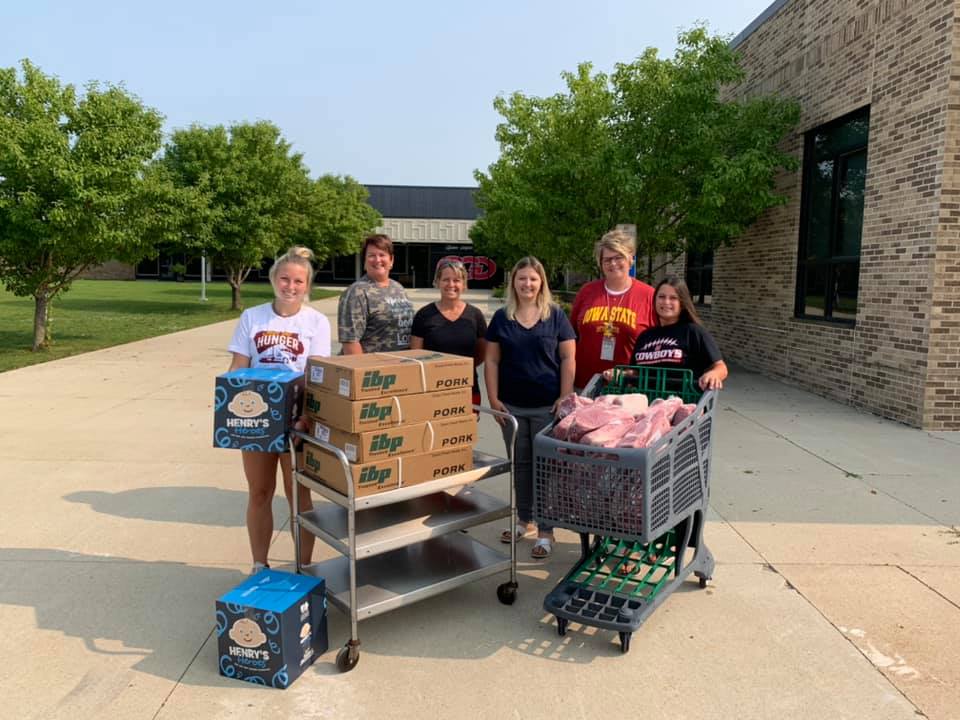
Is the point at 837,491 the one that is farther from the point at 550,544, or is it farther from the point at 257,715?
the point at 257,715

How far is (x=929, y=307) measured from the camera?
7809 millimetres

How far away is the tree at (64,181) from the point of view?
12320 millimetres

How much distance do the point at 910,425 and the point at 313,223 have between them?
1089 inches

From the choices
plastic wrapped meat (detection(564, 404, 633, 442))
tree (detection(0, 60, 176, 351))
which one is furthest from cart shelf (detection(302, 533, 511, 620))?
tree (detection(0, 60, 176, 351))

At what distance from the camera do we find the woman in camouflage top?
4.72 meters

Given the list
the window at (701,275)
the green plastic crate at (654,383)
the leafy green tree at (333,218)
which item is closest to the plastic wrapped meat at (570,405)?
the green plastic crate at (654,383)

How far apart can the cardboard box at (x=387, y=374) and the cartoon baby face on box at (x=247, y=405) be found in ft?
0.79

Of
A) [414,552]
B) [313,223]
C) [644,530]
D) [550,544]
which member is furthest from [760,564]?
[313,223]

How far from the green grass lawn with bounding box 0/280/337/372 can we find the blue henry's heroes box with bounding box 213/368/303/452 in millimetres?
10025

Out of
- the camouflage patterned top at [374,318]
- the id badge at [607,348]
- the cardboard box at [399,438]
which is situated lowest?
the cardboard box at [399,438]

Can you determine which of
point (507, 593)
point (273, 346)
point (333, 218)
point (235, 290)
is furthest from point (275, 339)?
point (333, 218)

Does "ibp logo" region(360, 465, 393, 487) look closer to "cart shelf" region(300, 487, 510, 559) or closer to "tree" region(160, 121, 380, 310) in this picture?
"cart shelf" region(300, 487, 510, 559)

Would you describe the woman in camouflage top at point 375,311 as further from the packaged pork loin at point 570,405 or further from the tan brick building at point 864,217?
the tan brick building at point 864,217

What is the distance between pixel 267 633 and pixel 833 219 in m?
9.54
